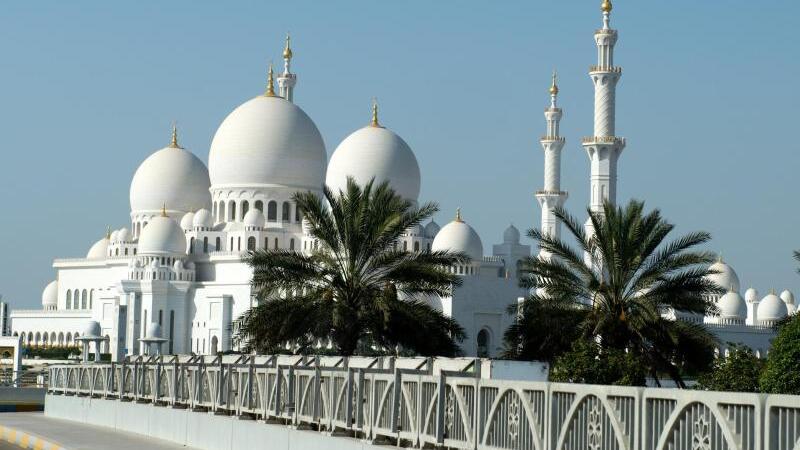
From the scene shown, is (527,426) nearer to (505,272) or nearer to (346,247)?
(346,247)

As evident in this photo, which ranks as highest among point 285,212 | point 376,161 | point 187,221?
point 376,161

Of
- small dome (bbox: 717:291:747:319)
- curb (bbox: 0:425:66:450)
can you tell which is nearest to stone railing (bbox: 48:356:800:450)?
curb (bbox: 0:425:66:450)

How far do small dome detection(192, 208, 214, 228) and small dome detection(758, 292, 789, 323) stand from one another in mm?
35450

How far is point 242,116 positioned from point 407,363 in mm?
55998

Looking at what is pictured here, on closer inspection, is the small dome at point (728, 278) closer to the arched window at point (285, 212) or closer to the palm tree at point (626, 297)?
the arched window at point (285, 212)

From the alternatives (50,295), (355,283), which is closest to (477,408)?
(355,283)

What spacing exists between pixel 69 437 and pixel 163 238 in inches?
2073

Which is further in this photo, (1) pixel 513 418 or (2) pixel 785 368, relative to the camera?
(2) pixel 785 368

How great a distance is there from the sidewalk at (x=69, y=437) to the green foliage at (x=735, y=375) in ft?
34.0

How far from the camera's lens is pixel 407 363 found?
15484 millimetres

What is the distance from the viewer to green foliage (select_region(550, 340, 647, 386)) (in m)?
23.8

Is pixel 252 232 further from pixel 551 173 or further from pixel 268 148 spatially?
pixel 551 173

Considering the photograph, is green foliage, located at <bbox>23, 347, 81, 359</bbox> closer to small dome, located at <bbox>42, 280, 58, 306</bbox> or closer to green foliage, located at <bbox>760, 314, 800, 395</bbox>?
small dome, located at <bbox>42, 280, 58, 306</bbox>

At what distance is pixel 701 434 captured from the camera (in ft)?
26.8
